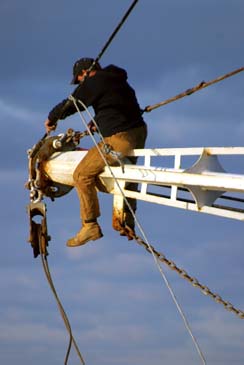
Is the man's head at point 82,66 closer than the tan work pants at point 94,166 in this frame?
No

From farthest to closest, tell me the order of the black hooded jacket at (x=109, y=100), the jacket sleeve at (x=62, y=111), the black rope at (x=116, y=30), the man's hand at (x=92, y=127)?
1. the man's hand at (x=92, y=127)
2. the jacket sleeve at (x=62, y=111)
3. the black hooded jacket at (x=109, y=100)
4. the black rope at (x=116, y=30)

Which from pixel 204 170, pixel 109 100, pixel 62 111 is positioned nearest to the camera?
pixel 204 170

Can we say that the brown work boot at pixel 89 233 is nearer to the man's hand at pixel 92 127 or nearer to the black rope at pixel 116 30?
the man's hand at pixel 92 127

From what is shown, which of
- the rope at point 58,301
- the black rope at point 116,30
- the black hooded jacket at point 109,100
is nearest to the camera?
the black rope at point 116,30

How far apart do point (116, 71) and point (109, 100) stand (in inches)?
17.7

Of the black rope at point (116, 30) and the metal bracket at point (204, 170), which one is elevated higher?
the black rope at point (116, 30)

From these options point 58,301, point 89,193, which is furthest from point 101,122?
point 58,301

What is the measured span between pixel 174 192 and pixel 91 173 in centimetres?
158

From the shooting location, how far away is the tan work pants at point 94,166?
15102 millimetres

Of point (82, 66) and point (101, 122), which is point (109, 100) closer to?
point (101, 122)

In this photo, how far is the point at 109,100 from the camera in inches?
599

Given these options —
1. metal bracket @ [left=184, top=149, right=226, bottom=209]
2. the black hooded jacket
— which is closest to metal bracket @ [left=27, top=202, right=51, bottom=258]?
the black hooded jacket

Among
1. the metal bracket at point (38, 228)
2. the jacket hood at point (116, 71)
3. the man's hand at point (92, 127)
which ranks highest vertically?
the jacket hood at point (116, 71)

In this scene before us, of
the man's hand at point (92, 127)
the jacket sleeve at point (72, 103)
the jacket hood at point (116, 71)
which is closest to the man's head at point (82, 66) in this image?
the jacket hood at point (116, 71)
